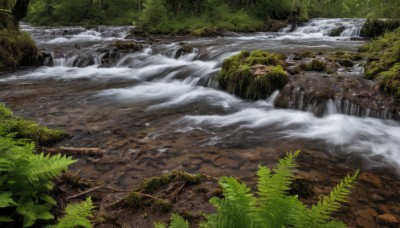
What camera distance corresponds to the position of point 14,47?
13289 millimetres

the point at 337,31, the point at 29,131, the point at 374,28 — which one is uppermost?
the point at 374,28

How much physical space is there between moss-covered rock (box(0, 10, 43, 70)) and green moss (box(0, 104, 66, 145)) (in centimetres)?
896

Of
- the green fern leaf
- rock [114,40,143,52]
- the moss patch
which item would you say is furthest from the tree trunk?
the green fern leaf

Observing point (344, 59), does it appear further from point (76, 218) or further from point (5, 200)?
point (5, 200)

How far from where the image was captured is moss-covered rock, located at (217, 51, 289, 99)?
8.55 metres

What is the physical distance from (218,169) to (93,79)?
27.4 ft

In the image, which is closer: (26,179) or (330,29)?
(26,179)

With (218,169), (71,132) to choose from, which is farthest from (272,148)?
(71,132)

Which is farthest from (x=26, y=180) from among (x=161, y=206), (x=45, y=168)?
(x=161, y=206)

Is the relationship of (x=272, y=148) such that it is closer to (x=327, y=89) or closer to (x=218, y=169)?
(x=218, y=169)

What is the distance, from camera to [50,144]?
5.42m

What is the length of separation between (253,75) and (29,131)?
560 centimetres

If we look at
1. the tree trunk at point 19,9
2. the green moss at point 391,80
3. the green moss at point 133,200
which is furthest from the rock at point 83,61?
the green moss at point 133,200

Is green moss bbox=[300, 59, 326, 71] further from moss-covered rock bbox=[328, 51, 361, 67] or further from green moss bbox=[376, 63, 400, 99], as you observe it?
green moss bbox=[376, 63, 400, 99]
